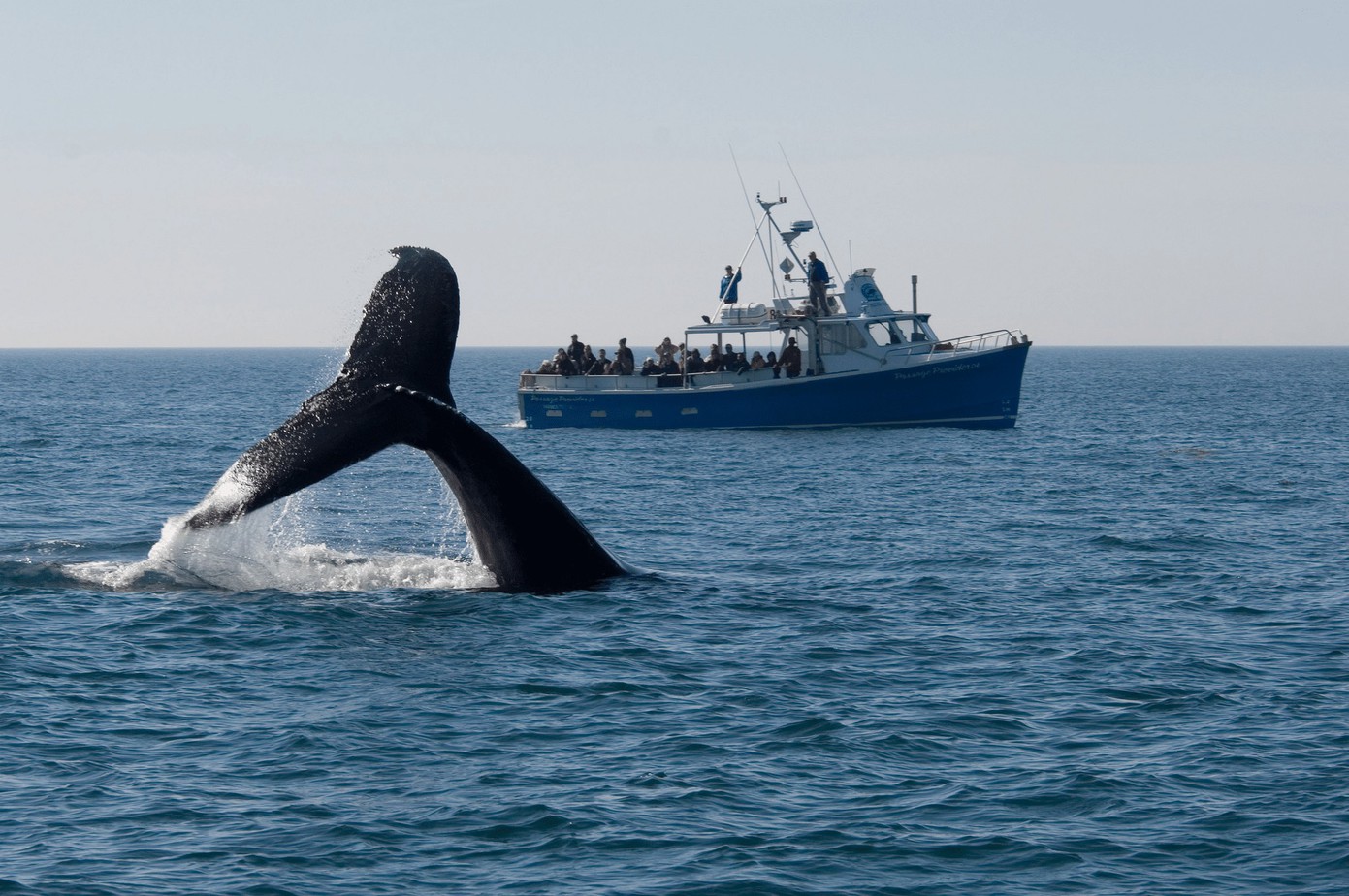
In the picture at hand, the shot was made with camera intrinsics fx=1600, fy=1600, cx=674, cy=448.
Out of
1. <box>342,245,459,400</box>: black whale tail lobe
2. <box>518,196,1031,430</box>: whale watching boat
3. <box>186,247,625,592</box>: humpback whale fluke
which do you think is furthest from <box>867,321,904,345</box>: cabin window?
<box>342,245,459,400</box>: black whale tail lobe

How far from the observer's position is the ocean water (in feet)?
37.1

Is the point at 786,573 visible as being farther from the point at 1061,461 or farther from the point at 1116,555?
the point at 1061,461

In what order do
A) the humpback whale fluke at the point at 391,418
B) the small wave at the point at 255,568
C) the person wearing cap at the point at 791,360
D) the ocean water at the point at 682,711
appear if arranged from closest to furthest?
1. the ocean water at the point at 682,711
2. the humpback whale fluke at the point at 391,418
3. the small wave at the point at 255,568
4. the person wearing cap at the point at 791,360

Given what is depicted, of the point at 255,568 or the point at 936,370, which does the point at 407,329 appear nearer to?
the point at 255,568

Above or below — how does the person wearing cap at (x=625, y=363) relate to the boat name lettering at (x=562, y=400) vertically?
above

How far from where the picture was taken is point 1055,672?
56.2 ft

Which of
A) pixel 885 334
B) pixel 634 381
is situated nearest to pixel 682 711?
pixel 885 334

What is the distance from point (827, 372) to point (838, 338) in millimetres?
1242

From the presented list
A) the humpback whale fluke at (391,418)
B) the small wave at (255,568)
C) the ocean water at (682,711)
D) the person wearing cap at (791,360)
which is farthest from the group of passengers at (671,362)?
the humpback whale fluke at (391,418)

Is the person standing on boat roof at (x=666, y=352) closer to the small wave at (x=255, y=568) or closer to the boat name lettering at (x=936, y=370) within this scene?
the boat name lettering at (x=936, y=370)

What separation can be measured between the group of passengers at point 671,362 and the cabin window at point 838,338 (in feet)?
3.16

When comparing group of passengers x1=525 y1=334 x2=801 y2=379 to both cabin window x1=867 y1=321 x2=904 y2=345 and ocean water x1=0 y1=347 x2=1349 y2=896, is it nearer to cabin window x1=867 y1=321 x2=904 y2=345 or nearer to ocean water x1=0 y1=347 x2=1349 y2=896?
cabin window x1=867 y1=321 x2=904 y2=345

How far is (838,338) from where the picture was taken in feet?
180

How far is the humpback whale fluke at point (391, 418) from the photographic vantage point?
52.4 feet
